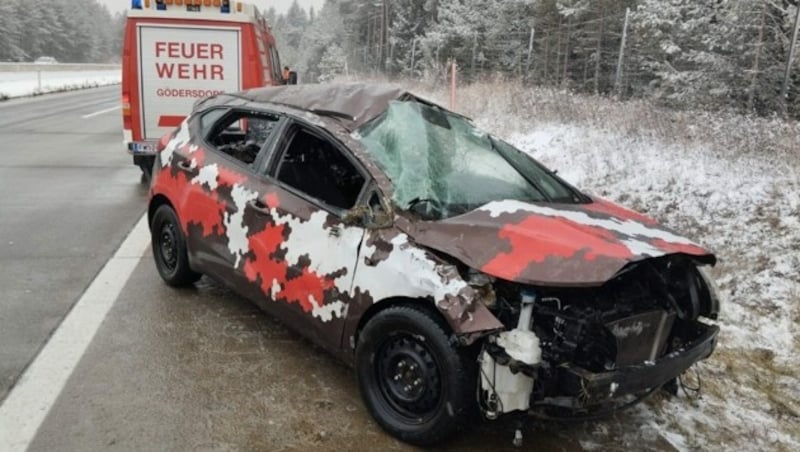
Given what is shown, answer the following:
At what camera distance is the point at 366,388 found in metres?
3.25

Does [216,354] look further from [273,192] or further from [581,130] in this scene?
[581,130]

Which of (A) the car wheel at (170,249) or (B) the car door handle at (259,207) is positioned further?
(A) the car wheel at (170,249)

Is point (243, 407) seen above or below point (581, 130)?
below

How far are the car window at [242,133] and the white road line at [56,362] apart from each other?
1450mm

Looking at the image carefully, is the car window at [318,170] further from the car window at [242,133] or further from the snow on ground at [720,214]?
the snow on ground at [720,214]

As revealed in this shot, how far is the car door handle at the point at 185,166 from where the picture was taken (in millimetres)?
4666

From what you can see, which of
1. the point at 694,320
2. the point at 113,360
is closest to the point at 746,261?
the point at 694,320

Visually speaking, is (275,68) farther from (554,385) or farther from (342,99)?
(554,385)

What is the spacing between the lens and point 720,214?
6363 mm

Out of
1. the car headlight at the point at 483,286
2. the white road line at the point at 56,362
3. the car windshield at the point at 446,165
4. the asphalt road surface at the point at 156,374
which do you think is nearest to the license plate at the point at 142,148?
the asphalt road surface at the point at 156,374

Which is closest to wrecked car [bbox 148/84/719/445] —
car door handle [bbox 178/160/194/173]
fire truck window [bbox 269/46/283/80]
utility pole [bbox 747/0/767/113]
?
car door handle [bbox 178/160/194/173]

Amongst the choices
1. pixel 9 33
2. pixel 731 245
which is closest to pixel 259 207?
pixel 731 245

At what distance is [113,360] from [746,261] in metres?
5.19

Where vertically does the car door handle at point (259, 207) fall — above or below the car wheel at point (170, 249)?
above
